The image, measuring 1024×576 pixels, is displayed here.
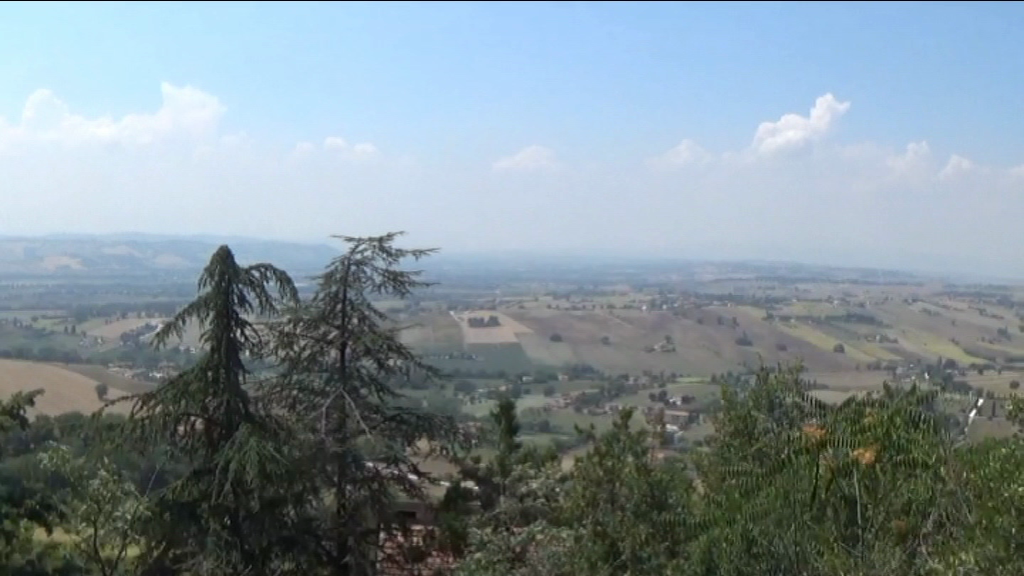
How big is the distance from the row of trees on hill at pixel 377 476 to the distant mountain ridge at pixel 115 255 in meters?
31.5

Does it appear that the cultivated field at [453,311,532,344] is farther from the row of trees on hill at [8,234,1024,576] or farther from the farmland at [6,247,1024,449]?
the row of trees on hill at [8,234,1024,576]

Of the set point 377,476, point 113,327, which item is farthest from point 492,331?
point 377,476

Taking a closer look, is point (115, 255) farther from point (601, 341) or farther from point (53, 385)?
point (53, 385)

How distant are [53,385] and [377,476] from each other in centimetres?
1381

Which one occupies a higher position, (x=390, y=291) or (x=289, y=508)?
(x=390, y=291)

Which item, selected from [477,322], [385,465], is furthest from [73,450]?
[477,322]

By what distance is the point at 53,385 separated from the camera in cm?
2111

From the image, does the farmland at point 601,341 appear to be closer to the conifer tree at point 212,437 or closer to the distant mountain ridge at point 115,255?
the conifer tree at point 212,437

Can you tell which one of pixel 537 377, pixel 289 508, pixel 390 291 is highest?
pixel 390 291

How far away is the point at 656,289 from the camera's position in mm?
74438

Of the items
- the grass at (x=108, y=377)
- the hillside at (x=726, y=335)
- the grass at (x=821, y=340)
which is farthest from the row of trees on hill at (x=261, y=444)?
the grass at (x=821, y=340)

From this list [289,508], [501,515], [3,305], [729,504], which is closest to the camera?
[729,504]

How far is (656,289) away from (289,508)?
66023 millimetres

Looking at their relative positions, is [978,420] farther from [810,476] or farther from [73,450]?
[73,450]
